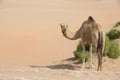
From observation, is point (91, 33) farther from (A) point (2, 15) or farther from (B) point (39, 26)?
(A) point (2, 15)

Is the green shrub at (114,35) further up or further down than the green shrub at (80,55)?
further up

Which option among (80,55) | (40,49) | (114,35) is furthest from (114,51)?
(40,49)

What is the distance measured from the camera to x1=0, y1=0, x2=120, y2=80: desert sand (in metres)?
13.6

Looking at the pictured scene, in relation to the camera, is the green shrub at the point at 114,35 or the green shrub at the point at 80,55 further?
the green shrub at the point at 114,35

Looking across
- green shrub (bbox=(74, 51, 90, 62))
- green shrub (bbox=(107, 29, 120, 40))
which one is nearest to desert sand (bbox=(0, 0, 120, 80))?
green shrub (bbox=(74, 51, 90, 62))

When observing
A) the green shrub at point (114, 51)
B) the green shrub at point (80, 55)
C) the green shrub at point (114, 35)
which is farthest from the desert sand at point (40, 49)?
the green shrub at point (114, 35)

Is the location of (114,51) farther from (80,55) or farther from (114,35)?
(114,35)

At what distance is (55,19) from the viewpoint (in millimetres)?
43031

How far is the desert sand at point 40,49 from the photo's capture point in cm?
1363

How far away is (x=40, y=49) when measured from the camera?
86.2ft

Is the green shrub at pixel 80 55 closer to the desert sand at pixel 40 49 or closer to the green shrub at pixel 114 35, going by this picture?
the desert sand at pixel 40 49

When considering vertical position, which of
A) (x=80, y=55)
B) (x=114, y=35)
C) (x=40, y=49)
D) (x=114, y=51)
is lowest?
(x=80, y=55)

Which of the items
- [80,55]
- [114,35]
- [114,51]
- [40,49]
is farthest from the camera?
[40,49]

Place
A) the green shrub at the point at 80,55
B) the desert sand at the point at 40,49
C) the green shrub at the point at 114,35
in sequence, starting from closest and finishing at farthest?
the desert sand at the point at 40,49, the green shrub at the point at 80,55, the green shrub at the point at 114,35
